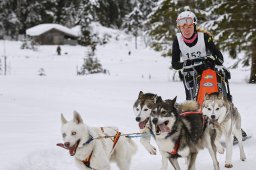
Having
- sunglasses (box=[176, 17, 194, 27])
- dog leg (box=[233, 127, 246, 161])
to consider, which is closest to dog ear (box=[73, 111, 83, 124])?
sunglasses (box=[176, 17, 194, 27])

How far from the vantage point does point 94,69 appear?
25.9 metres

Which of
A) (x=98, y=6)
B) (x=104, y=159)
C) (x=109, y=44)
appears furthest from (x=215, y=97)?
(x=98, y=6)

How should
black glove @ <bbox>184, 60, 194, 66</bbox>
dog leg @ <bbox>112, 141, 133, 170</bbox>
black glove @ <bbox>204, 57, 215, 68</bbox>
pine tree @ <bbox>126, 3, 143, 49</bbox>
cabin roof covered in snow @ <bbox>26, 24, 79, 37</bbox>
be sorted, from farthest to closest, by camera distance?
pine tree @ <bbox>126, 3, 143, 49</bbox> → cabin roof covered in snow @ <bbox>26, 24, 79, 37</bbox> → black glove @ <bbox>184, 60, 194, 66</bbox> → black glove @ <bbox>204, 57, 215, 68</bbox> → dog leg @ <bbox>112, 141, 133, 170</bbox>

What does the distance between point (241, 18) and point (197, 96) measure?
12.7m

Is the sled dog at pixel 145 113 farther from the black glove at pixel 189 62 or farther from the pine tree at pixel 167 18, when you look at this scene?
the pine tree at pixel 167 18

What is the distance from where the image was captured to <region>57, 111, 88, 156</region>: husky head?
4227mm

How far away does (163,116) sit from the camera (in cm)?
460

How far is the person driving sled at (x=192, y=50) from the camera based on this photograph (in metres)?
5.87

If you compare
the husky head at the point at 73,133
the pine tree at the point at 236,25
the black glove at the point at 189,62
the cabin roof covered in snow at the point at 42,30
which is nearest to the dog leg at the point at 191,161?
the husky head at the point at 73,133

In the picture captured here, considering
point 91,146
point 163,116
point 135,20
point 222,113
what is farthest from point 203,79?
point 135,20

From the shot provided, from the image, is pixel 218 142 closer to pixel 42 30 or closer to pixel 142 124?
Answer: pixel 142 124

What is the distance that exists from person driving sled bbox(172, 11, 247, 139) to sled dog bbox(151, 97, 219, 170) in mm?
1049

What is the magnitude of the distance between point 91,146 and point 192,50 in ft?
7.91

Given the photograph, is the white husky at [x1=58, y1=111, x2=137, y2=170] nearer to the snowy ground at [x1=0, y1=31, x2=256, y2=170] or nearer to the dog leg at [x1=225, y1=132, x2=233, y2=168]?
the snowy ground at [x1=0, y1=31, x2=256, y2=170]
